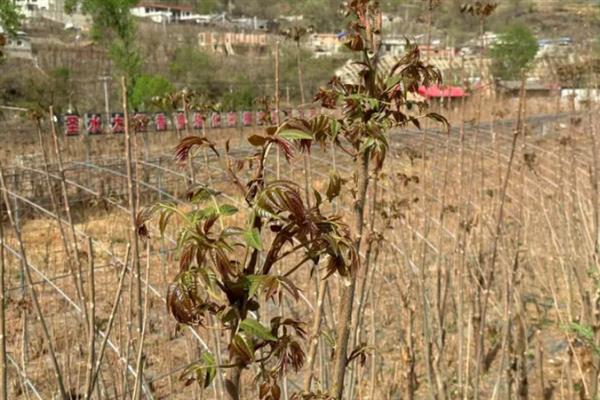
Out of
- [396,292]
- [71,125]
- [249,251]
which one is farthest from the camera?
[71,125]

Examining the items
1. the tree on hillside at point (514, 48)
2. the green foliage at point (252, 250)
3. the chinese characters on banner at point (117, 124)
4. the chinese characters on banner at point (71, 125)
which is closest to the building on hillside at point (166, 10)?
the tree on hillside at point (514, 48)

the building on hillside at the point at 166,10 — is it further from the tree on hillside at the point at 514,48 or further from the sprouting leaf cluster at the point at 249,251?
the sprouting leaf cluster at the point at 249,251

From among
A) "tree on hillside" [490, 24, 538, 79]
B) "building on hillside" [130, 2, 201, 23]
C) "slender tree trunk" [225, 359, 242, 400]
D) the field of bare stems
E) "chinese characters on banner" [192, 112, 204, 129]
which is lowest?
the field of bare stems

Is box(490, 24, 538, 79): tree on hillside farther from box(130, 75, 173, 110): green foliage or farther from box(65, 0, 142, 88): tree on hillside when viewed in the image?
box(65, 0, 142, 88): tree on hillside

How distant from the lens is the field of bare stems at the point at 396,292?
1.49 metres

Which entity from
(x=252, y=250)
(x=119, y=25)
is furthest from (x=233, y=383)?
(x=119, y=25)

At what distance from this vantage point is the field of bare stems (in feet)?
4.88

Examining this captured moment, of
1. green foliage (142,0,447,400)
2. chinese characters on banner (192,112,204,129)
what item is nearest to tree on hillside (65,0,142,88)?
chinese characters on banner (192,112,204,129)

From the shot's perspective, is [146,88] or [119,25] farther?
[119,25]

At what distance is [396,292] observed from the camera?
3.87 metres

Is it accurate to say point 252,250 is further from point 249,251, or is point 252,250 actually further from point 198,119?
point 198,119

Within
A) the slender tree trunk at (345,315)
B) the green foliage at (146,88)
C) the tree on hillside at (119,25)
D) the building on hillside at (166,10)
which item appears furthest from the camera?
the building on hillside at (166,10)

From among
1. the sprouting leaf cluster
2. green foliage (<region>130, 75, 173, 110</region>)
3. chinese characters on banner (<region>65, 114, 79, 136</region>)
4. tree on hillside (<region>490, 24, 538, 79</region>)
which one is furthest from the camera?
tree on hillside (<region>490, 24, 538, 79</region>)

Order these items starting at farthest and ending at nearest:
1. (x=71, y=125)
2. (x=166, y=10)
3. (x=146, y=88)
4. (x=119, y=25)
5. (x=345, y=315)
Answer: (x=166, y=10)
(x=119, y=25)
(x=146, y=88)
(x=71, y=125)
(x=345, y=315)
